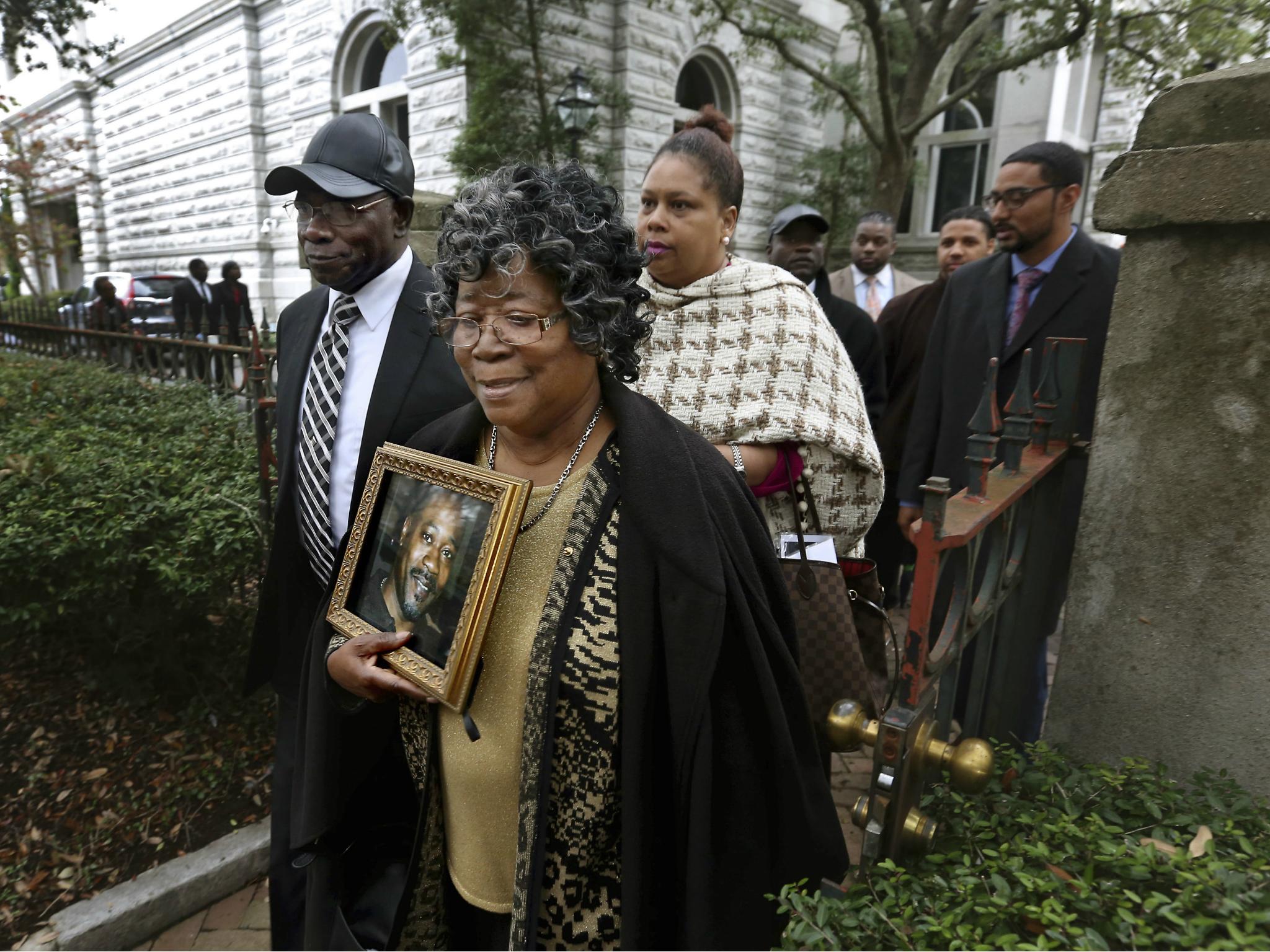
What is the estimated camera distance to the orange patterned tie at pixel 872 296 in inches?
251

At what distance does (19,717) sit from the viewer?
11.4 ft

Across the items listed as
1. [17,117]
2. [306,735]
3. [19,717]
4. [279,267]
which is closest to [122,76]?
[17,117]

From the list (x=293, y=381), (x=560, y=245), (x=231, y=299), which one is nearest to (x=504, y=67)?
(x=231, y=299)

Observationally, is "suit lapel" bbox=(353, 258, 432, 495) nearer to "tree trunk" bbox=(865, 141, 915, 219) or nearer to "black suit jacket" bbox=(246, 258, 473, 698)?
"black suit jacket" bbox=(246, 258, 473, 698)

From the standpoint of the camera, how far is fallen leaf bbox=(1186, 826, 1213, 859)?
4.32 ft

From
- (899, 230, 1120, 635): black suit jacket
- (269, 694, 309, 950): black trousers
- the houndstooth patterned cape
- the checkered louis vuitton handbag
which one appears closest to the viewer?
the checkered louis vuitton handbag

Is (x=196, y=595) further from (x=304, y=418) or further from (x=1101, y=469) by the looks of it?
(x=1101, y=469)

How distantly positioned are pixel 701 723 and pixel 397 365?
1404 mm

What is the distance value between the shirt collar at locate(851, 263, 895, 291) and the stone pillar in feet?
15.1

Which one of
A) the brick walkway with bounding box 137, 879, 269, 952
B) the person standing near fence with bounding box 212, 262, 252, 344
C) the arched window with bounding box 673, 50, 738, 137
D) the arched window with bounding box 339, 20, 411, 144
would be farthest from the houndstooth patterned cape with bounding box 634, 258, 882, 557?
the arched window with bounding box 673, 50, 738, 137

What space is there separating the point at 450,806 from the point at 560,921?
1.06ft

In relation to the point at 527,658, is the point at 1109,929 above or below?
below

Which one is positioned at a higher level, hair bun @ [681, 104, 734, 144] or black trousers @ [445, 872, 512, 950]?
hair bun @ [681, 104, 734, 144]

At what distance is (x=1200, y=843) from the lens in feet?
4.38
